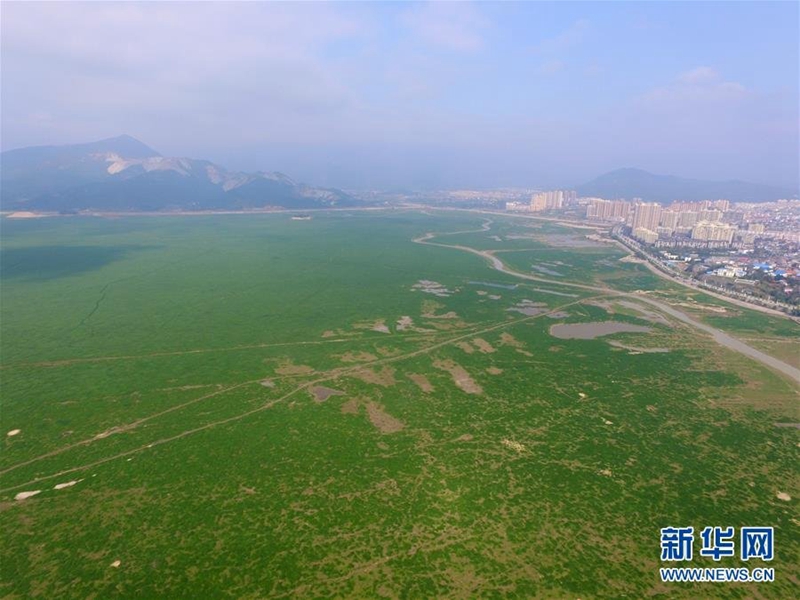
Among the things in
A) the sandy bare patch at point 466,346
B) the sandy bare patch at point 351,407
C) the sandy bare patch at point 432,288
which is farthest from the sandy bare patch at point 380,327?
the sandy bare patch at point 351,407

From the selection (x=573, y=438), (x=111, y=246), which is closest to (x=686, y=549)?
(x=573, y=438)

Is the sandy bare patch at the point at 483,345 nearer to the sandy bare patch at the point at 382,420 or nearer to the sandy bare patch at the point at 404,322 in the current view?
the sandy bare patch at the point at 404,322

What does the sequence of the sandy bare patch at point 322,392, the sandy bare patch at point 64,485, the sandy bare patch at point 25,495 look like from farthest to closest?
the sandy bare patch at point 322,392, the sandy bare patch at point 64,485, the sandy bare patch at point 25,495

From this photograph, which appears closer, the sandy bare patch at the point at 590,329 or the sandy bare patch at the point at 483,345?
the sandy bare patch at the point at 483,345

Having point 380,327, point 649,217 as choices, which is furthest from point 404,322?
point 649,217

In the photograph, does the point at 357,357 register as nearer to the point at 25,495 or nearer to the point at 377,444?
the point at 377,444

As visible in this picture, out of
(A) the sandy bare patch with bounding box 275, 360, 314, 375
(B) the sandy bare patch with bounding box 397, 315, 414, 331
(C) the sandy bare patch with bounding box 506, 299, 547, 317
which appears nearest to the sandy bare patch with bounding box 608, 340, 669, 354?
(C) the sandy bare patch with bounding box 506, 299, 547, 317

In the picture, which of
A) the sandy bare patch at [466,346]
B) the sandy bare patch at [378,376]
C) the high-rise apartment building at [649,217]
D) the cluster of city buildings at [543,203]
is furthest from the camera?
the cluster of city buildings at [543,203]
